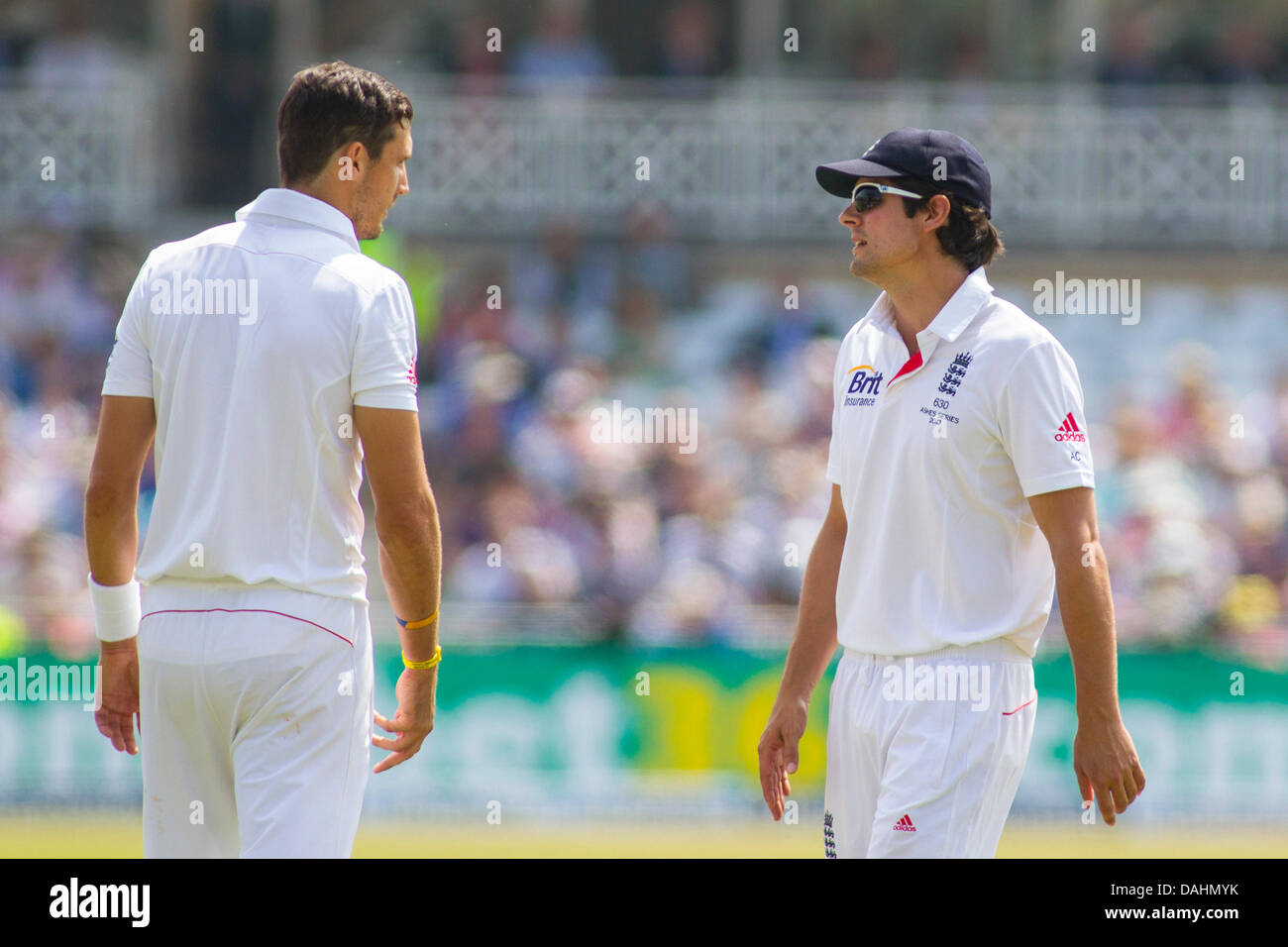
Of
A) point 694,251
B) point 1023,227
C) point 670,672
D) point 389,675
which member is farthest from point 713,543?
point 1023,227

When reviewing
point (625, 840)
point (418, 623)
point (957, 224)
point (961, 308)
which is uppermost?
point (957, 224)

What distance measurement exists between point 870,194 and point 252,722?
6.32 feet

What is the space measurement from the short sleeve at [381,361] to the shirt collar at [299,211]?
0.60ft

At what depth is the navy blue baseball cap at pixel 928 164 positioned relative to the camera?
4.07 metres

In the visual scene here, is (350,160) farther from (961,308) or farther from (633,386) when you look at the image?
(633,386)

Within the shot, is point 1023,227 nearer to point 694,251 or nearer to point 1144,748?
point 694,251

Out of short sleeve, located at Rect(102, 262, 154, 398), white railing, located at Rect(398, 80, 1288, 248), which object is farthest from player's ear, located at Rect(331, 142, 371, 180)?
white railing, located at Rect(398, 80, 1288, 248)

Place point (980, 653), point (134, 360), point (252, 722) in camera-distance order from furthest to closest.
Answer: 1. point (980, 653)
2. point (134, 360)
3. point (252, 722)

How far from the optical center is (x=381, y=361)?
351cm

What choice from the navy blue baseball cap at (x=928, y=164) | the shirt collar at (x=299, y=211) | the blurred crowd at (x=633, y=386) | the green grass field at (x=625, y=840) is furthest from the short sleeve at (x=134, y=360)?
the blurred crowd at (x=633, y=386)

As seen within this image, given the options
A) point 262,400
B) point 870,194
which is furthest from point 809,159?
point 262,400

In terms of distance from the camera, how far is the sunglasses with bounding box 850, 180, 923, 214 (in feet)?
13.4

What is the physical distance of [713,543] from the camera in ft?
35.8

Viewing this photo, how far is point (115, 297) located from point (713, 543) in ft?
19.2
